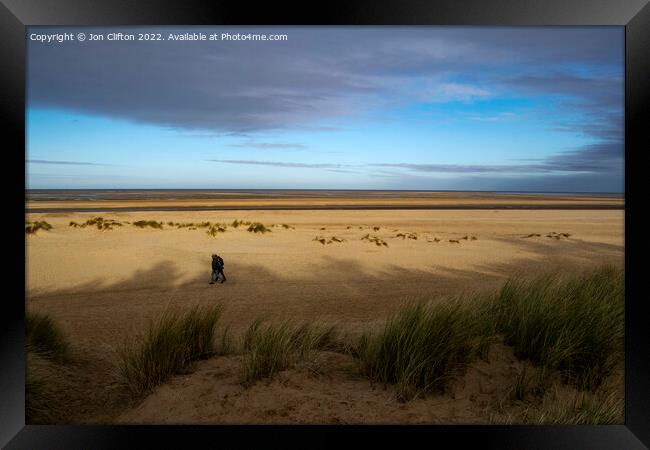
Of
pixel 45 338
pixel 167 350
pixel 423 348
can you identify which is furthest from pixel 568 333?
pixel 45 338

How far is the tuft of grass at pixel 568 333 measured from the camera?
3.97 meters

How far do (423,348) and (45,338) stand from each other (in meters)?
3.44

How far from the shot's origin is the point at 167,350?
399 centimetres

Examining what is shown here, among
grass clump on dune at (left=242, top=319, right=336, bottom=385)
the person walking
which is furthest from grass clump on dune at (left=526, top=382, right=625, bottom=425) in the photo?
the person walking

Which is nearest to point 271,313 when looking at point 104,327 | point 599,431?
point 104,327

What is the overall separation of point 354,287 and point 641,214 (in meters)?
6.20

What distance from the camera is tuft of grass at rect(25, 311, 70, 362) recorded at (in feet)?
14.5

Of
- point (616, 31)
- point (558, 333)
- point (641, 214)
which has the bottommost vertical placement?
point (558, 333)

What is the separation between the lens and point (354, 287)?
29.9 ft

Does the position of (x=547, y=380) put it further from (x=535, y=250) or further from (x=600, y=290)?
(x=535, y=250)

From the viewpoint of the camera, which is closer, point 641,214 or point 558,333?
point 641,214

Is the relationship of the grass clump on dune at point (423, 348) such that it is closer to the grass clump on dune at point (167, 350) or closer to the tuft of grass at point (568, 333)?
the tuft of grass at point (568, 333)

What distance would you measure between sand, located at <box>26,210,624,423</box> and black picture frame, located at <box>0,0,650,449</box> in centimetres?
39

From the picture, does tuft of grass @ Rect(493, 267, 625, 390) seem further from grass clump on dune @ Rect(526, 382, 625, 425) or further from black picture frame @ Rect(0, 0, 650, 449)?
black picture frame @ Rect(0, 0, 650, 449)
